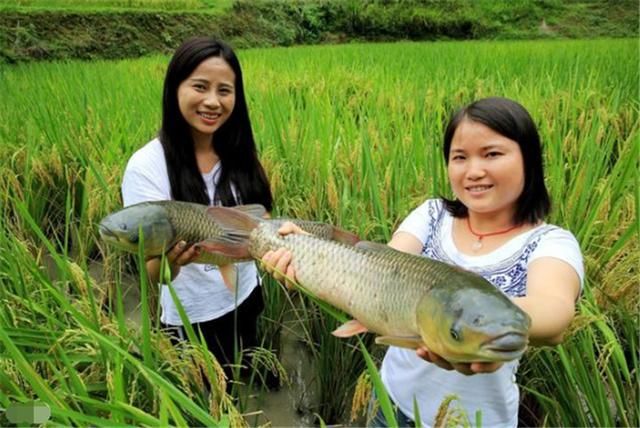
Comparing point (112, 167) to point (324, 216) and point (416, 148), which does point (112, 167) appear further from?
point (416, 148)

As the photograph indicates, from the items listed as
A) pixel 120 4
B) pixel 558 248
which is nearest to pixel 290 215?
pixel 558 248

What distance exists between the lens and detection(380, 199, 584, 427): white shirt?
1003 mm

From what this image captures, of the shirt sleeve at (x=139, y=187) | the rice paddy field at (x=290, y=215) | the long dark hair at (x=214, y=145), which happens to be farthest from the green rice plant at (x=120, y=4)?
the shirt sleeve at (x=139, y=187)

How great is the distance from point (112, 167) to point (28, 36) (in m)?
8.64

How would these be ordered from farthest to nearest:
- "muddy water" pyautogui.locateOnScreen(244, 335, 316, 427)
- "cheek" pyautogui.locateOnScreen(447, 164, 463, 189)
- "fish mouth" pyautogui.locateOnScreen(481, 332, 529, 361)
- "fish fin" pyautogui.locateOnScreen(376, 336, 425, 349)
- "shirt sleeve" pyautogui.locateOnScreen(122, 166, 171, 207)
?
"muddy water" pyautogui.locateOnScreen(244, 335, 316, 427), "shirt sleeve" pyautogui.locateOnScreen(122, 166, 171, 207), "cheek" pyautogui.locateOnScreen(447, 164, 463, 189), "fish fin" pyautogui.locateOnScreen(376, 336, 425, 349), "fish mouth" pyautogui.locateOnScreen(481, 332, 529, 361)

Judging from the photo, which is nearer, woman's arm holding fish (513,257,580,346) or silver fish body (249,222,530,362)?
silver fish body (249,222,530,362)

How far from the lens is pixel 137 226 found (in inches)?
45.7

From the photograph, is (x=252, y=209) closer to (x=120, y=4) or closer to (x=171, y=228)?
(x=171, y=228)

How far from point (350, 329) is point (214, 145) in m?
0.84

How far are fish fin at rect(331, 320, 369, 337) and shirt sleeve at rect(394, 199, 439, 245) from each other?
11.2 inches

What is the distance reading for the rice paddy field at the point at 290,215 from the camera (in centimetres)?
105

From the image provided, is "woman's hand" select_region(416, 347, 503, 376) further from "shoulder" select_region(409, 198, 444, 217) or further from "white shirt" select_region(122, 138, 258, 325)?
"white shirt" select_region(122, 138, 258, 325)

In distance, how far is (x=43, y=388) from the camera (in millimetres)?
903

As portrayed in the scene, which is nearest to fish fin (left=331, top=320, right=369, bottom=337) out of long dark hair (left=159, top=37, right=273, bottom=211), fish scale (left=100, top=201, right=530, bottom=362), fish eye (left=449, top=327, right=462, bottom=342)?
fish scale (left=100, top=201, right=530, bottom=362)
